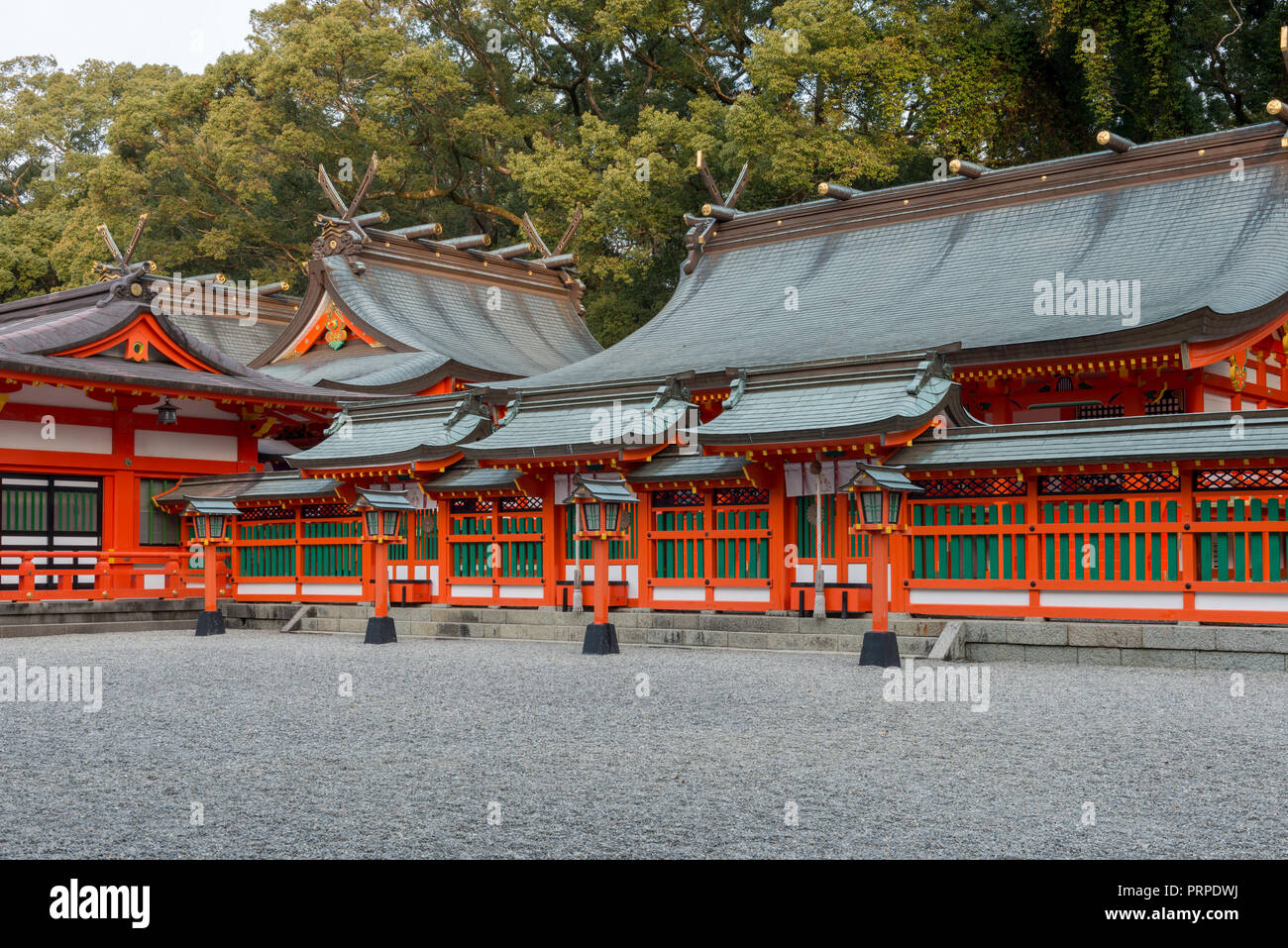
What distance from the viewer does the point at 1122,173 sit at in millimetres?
20969

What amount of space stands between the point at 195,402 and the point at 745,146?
45.1 ft

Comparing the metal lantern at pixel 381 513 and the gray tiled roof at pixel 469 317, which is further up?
the gray tiled roof at pixel 469 317

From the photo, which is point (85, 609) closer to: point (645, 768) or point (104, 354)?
point (104, 354)

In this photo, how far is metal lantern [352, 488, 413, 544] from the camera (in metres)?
18.1

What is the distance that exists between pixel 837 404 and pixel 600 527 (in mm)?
3276

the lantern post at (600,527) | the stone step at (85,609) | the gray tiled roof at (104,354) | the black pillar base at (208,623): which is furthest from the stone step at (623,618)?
the gray tiled roof at (104,354)

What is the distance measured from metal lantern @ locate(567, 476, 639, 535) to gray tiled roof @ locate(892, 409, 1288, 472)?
3403 millimetres

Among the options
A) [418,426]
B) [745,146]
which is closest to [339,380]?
[418,426]

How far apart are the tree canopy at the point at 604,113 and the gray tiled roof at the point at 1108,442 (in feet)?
49.8

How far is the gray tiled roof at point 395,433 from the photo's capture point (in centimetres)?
1964

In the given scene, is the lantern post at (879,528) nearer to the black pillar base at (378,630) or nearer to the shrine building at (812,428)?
the shrine building at (812,428)

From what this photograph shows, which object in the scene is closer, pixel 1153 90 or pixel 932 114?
pixel 1153 90

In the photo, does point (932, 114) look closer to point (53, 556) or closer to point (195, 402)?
point (195, 402)

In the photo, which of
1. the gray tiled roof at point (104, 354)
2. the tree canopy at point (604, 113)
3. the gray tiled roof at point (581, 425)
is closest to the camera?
the gray tiled roof at point (581, 425)
